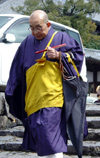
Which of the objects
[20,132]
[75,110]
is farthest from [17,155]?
[75,110]

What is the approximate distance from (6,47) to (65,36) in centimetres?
303

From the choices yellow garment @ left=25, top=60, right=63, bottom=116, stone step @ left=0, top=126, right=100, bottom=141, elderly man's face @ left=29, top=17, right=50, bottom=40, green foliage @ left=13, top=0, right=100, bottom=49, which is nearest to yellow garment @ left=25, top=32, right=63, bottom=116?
yellow garment @ left=25, top=60, right=63, bottom=116

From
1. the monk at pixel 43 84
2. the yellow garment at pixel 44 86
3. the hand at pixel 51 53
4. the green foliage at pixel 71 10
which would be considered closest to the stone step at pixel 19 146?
the monk at pixel 43 84

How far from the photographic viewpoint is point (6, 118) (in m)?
6.06

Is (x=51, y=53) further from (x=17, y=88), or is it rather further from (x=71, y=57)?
(x=17, y=88)

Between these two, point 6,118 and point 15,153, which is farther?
point 6,118

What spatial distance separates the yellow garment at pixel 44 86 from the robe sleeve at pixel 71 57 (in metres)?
0.10

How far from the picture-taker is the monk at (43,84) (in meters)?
3.38

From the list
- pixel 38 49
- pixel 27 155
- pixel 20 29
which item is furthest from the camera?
pixel 20 29

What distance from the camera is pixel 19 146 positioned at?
519 centimetres

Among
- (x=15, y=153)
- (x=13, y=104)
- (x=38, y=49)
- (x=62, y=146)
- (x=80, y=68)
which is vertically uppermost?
(x=38, y=49)

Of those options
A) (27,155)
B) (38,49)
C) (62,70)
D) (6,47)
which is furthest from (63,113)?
(6,47)

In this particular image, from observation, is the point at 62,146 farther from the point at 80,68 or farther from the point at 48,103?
the point at 80,68

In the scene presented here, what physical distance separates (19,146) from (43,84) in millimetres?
2026
